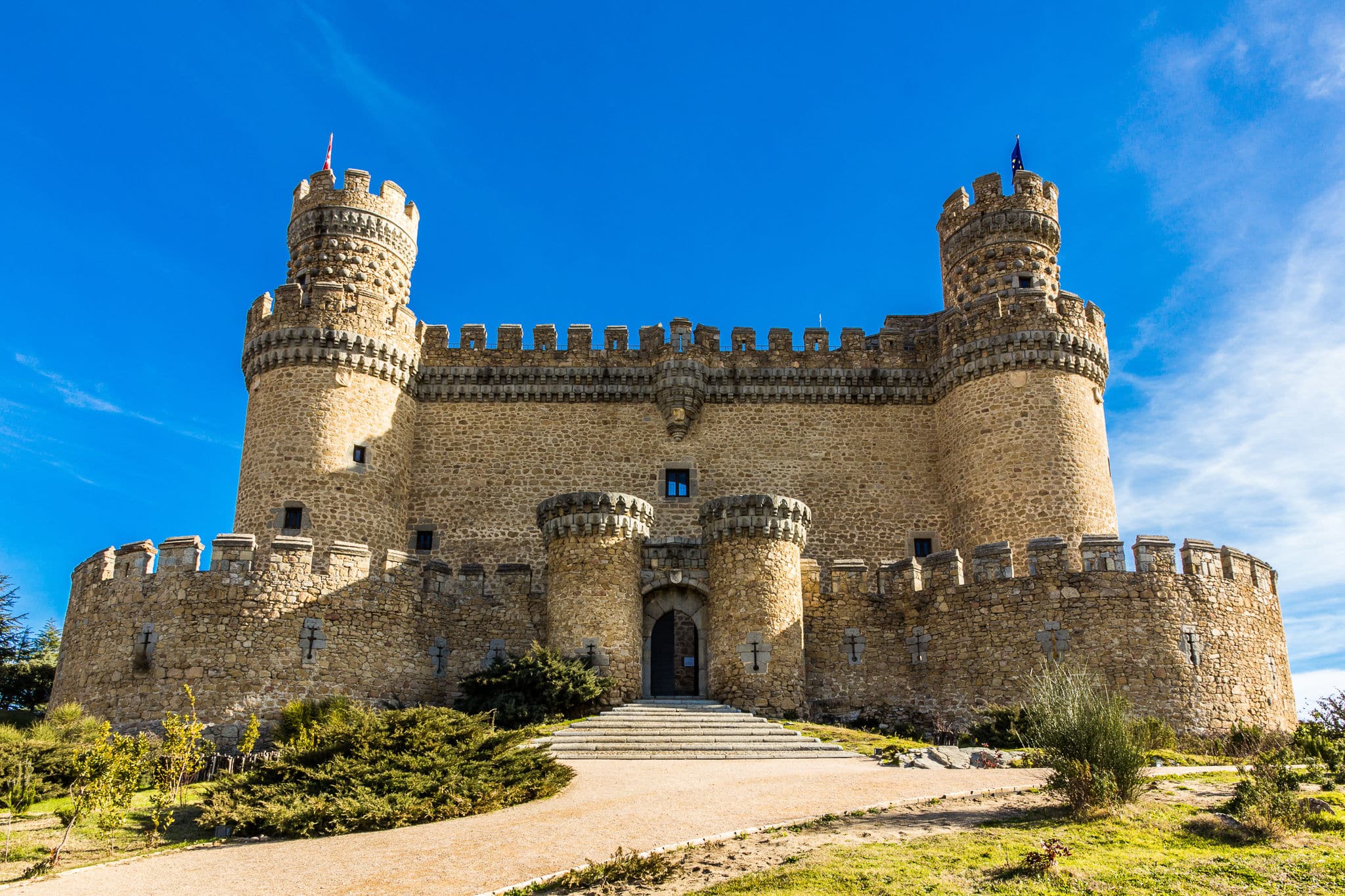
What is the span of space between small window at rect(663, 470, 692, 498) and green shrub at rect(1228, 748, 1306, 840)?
1682 centimetres

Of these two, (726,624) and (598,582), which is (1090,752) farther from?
(598,582)

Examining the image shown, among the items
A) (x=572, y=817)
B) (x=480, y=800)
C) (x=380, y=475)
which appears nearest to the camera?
(x=572, y=817)

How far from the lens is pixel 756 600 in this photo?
789 inches

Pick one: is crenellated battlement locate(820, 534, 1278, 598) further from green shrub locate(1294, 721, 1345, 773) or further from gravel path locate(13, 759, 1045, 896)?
gravel path locate(13, 759, 1045, 896)

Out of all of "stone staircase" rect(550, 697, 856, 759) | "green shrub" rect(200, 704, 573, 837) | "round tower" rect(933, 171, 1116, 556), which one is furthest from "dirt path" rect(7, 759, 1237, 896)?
"round tower" rect(933, 171, 1116, 556)

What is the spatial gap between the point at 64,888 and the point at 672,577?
12.9 meters

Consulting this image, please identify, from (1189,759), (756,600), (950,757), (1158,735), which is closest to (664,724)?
(756,600)

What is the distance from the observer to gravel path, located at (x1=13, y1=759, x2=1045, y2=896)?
877 centimetres

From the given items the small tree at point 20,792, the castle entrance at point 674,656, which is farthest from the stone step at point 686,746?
the small tree at point 20,792

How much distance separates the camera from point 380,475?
25.3 meters

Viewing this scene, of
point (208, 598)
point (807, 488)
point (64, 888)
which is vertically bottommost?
point (64, 888)

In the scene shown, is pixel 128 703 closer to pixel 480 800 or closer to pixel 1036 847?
pixel 480 800

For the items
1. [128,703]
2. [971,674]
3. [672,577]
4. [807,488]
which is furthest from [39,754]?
[807,488]

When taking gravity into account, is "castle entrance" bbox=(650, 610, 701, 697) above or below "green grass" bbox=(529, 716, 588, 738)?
above
